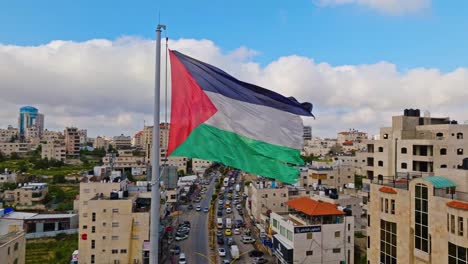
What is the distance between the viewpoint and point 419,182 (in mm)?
17047

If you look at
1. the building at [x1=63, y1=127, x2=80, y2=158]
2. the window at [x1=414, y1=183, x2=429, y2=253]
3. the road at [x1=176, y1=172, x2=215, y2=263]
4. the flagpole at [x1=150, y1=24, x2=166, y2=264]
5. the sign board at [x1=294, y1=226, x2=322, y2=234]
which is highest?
the building at [x1=63, y1=127, x2=80, y2=158]

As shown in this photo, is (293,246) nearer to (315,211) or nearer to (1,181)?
(315,211)

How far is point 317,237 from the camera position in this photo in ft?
94.3

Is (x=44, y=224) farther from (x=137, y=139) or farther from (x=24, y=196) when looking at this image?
(x=137, y=139)

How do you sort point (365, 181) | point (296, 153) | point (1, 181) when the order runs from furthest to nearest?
point (1, 181) < point (365, 181) < point (296, 153)

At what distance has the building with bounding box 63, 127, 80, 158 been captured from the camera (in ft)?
424

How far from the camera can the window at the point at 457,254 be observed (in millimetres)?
14172

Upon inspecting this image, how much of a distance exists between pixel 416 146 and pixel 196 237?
26.5 m

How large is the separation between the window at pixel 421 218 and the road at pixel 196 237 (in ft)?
73.9

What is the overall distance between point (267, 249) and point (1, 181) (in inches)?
2430

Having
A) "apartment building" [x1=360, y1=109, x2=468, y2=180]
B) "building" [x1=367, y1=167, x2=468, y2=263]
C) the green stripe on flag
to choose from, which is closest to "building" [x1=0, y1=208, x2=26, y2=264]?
the green stripe on flag

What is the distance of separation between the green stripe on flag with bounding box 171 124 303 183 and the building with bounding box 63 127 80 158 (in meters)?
134

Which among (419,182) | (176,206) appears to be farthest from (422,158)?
(176,206)

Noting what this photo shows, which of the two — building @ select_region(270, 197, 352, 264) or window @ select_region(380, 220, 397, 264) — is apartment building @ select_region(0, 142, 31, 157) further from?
window @ select_region(380, 220, 397, 264)
